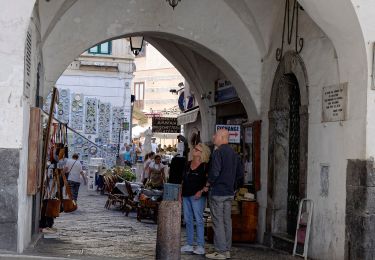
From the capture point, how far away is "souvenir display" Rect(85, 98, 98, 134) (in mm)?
30453

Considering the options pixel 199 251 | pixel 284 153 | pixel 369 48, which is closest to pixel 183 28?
pixel 284 153

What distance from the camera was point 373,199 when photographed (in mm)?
8312

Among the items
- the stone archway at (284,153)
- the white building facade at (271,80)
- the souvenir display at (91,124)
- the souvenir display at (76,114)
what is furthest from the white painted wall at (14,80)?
the souvenir display at (76,114)

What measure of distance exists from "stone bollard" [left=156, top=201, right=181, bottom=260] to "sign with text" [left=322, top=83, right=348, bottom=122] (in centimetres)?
238

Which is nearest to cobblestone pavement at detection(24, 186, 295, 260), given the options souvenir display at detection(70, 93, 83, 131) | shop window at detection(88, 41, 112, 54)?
souvenir display at detection(70, 93, 83, 131)

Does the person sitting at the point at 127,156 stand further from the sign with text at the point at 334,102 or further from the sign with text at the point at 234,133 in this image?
the sign with text at the point at 334,102

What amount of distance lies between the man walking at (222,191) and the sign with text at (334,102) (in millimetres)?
1378

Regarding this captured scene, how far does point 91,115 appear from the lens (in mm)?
30578

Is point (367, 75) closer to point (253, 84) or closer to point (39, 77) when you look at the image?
point (253, 84)

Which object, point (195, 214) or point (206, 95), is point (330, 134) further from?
point (206, 95)

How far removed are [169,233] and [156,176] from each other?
28.5 feet

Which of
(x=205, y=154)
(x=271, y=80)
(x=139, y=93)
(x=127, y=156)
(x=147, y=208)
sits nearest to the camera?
(x=205, y=154)

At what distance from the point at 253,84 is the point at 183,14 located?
5.58 feet

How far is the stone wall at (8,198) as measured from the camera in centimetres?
798
